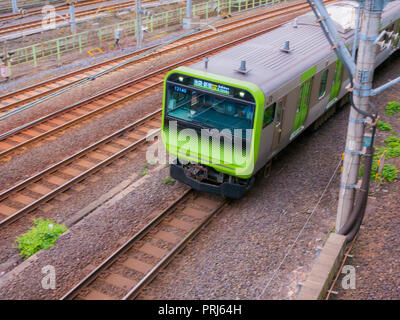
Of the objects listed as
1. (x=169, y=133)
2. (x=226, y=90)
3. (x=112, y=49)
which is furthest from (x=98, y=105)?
(x=112, y=49)

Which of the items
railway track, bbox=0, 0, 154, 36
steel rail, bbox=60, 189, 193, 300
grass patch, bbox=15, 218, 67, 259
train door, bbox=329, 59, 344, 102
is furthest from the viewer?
railway track, bbox=0, 0, 154, 36

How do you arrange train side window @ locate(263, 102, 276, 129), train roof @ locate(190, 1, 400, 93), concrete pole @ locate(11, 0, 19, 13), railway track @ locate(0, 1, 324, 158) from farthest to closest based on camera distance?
1. concrete pole @ locate(11, 0, 19, 13)
2. railway track @ locate(0, 1, 324, 158)
3. train roof @ locate(190, 1, 400, 93)
4. train side window @ locate(263, 102, 276, 129)

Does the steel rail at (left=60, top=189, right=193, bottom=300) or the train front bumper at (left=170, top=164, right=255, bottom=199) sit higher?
the train front bumper at (left=170, top=164, right=255, bottom=199)

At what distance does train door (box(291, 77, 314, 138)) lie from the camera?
40.1ft

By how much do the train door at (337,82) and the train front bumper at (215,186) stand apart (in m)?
4.95

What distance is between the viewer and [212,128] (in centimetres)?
1062

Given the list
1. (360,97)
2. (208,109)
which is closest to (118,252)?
(208,109)

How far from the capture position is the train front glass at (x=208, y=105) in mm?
10219

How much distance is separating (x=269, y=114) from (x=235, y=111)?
0.77 metres

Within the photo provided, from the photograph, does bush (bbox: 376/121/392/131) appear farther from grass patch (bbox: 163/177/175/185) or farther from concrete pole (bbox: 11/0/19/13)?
concrete pole (bbox: 11/0/19/13)

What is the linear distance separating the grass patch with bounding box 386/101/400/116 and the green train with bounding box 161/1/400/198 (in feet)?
13.7

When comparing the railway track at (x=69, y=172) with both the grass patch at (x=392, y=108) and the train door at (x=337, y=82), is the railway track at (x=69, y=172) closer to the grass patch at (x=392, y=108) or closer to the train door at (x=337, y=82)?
the train door at (x=337, y=82)

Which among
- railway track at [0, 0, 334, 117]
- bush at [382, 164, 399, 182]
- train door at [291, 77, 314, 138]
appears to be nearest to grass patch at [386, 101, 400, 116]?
A: bush at [382, 164, 399, 182]
